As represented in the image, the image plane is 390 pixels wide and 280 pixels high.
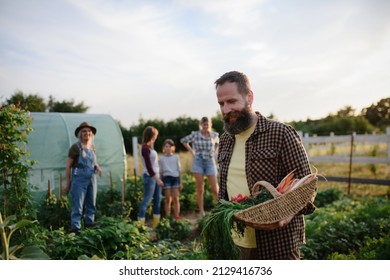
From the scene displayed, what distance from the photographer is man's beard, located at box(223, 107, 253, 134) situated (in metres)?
2.18

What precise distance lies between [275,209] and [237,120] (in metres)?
0.59

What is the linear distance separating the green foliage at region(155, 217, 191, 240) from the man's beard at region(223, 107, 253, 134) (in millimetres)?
3156

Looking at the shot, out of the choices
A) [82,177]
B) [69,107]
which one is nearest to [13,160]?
[82,177]

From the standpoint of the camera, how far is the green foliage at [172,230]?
5.09 meters

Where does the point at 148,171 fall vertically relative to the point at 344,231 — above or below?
above

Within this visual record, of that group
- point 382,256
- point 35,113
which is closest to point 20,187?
point 382,256

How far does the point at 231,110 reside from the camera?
2.16 metres

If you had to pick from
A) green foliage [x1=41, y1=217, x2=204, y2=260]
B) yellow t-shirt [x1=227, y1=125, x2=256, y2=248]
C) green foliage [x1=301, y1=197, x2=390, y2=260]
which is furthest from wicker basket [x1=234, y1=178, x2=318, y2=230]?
green foliage [x1=301, y1=197, x2=390, y2=260]

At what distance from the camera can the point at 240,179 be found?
2250 millimetres

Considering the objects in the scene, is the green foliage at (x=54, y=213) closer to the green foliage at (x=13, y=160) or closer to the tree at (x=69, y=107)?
the green foliage at (x=13, y=160)

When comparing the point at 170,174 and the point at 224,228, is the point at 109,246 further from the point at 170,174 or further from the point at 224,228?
the point at 170,174

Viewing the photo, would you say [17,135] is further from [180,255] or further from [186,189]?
[186,189]

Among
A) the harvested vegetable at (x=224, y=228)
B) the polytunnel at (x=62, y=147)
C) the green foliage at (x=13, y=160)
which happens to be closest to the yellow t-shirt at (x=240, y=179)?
the harvested vegetable at (x=224, y=228)

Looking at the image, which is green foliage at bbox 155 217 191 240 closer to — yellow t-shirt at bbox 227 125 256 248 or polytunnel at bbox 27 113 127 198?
polytunnel at bbox 27 113 127 198
